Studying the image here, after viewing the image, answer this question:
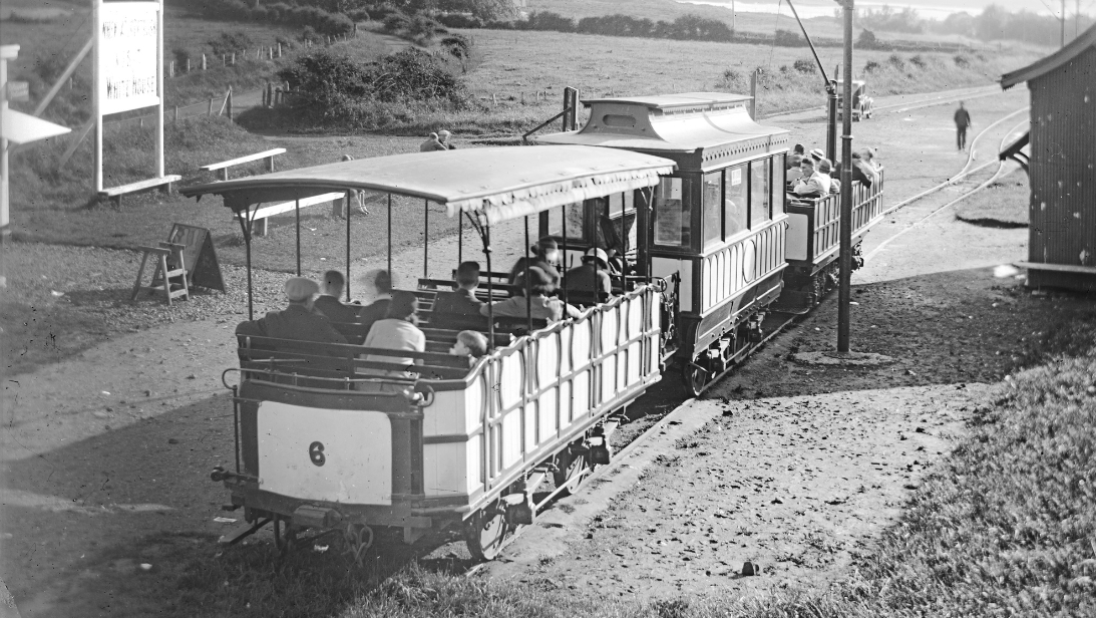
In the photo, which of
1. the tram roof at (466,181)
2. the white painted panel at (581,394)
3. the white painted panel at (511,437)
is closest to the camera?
the tram roof at (466,181)

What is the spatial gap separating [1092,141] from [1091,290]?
6.91 feet

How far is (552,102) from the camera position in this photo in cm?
3344

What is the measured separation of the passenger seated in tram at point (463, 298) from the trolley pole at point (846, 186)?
19.2ft

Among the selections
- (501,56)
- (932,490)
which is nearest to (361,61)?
(501,56)

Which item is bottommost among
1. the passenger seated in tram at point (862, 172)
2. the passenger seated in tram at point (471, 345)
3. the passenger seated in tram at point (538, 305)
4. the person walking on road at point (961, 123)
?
the passenger seated in tram at point (471, 345)

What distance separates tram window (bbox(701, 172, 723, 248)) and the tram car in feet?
0.03

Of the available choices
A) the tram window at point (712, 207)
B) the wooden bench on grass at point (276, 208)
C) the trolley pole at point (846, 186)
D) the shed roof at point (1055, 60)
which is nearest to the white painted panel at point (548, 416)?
the tram window at point (712, 207)

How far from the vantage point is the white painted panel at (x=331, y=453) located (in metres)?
7.29

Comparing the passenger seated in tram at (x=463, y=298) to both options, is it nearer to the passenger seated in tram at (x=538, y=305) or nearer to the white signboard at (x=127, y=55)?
the passenger seated in tram at (x=538, y=305)

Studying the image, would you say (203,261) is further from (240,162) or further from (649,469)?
(649,469)

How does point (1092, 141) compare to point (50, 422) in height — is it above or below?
above

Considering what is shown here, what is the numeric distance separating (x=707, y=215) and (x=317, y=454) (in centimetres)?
603

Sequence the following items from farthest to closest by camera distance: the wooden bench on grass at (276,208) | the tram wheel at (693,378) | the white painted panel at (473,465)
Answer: the wooden bench on grass at (276,208) < the tram wheel at (693,378) < the white painted panel at (473,465)

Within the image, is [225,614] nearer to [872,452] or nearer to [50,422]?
[50,422]
